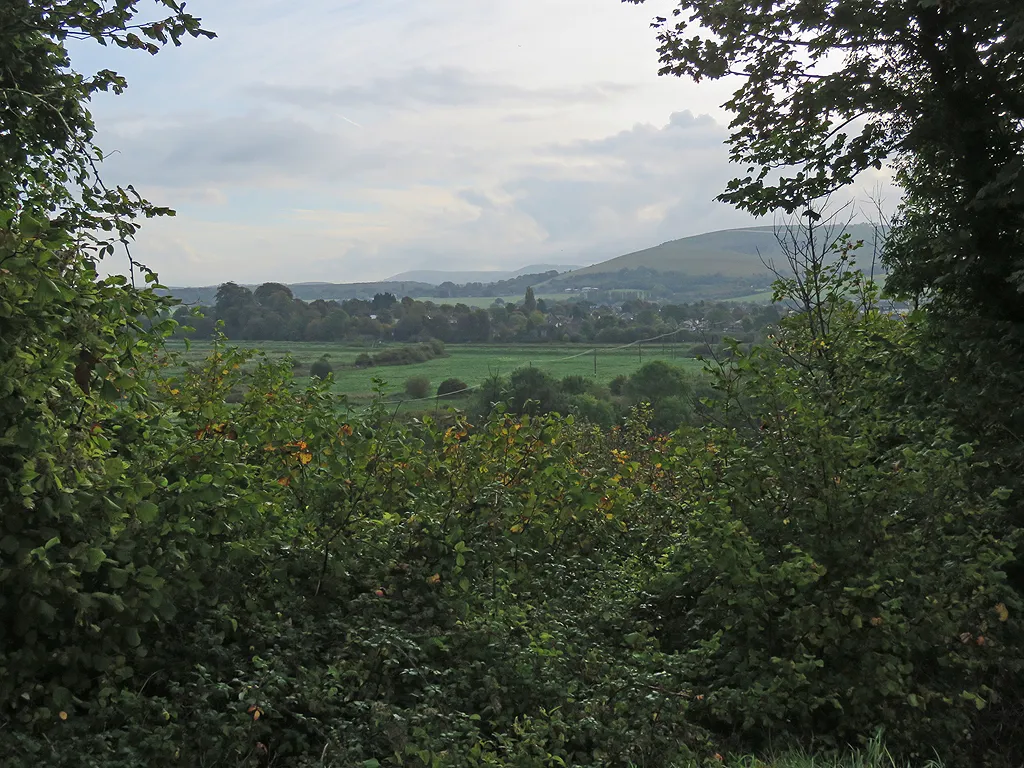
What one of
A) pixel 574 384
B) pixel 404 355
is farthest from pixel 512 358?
pixel 404 355

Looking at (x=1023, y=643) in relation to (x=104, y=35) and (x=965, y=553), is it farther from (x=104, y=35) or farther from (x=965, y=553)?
(x=104, y=35)

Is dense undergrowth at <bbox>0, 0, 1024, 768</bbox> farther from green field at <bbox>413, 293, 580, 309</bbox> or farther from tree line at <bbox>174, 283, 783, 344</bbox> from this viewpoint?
green field at <bbox>413, 293, 580, 309</bbox>

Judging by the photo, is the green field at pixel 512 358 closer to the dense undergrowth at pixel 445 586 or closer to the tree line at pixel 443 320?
the tree line at pixel 443 320

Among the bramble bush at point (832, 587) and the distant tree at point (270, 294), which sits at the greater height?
the distant tree at point (270, 294)

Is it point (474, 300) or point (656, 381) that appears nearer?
point (656, 381)

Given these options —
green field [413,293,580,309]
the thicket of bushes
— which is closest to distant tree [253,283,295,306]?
the thicket of bushes

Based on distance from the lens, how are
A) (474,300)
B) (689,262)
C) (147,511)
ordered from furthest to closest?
(689,262) → (474,300) → (147,511)

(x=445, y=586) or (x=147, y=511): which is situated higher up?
(x=147, y=511)

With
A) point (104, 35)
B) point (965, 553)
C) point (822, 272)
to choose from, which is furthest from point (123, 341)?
point (822, 272)

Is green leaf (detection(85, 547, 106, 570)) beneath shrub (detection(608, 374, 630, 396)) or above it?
above

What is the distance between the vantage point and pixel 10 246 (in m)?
4.16

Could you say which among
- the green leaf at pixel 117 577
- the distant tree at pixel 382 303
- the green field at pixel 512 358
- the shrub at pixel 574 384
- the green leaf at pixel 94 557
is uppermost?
the distant tree at pixel 382 303

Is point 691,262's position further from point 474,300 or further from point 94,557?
point 94,557

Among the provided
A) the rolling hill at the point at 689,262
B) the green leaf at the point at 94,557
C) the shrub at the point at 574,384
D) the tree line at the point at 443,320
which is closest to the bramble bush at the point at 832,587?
the tree line at the point at 443,320
